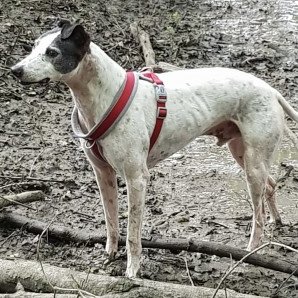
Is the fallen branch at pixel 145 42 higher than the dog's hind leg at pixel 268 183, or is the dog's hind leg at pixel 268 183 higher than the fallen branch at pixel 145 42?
the dog's hind leg at pixel 268 183

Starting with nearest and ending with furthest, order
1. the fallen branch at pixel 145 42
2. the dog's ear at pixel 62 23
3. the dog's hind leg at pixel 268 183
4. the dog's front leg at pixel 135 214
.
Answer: the dog's ear at pixel 62 23 → the dog's front leg at pixel 135 214 → the dog's hind leg at pixel 268 183 → the fallen branch at pixel 145 42

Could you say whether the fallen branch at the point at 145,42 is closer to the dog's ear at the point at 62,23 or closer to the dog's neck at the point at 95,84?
the dog's neck at the point at 95,84

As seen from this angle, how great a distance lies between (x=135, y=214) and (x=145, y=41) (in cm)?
525

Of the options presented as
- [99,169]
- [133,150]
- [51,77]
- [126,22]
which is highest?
[51,77]

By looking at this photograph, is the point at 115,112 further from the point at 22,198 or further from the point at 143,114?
the point at 22,198

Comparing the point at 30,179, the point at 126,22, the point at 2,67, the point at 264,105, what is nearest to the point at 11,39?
the point at 2,67

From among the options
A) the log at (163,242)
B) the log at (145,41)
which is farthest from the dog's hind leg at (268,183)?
the log at (145,41)

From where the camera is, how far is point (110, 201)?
503 cm

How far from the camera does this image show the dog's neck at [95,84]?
4.34 metres

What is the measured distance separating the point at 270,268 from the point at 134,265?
0.99m

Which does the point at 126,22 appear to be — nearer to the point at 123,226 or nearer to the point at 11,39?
the point at 11,39

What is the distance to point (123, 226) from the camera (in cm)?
568

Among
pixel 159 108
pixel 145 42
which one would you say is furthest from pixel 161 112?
pixel 145 42

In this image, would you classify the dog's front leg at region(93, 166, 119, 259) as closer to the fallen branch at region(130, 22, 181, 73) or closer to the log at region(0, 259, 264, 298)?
the log at region(0, 259, 264, 298)
